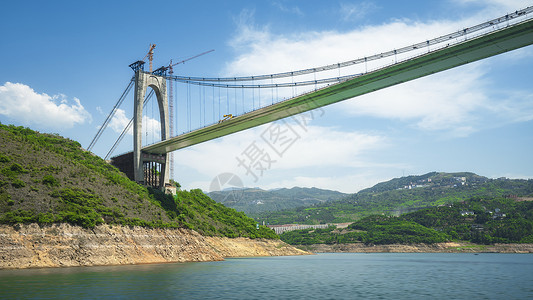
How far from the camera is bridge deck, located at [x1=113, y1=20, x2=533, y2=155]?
138ft

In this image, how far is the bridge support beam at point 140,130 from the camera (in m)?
80.2

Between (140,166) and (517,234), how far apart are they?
390 feet

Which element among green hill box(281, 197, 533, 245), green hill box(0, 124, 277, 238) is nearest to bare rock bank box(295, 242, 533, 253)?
green hill box(281, 197, 533, 245)

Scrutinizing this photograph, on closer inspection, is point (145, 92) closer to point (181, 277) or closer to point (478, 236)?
point (181, 277)

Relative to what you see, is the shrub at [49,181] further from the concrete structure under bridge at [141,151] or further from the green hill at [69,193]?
the concrete structure under bridge at [141,151]

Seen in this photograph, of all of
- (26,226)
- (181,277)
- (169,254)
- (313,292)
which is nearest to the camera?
(313,292)

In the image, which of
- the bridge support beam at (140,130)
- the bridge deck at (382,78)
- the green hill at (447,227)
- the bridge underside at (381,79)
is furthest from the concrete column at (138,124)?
the green hill at (447,227)

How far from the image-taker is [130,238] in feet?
176

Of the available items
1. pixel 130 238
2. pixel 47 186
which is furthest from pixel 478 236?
pixel 47 186

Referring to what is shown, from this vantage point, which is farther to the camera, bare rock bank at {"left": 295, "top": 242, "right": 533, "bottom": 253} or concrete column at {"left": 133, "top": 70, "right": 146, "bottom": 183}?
bare rock bank at {"left": 295, "top": 242, "right": 533, "bottom": 253}

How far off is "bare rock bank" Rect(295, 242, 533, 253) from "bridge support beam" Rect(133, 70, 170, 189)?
307 ft

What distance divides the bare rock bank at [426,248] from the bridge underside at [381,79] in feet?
327

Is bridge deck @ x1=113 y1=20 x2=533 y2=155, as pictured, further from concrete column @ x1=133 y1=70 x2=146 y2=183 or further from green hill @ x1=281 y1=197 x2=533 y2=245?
green hill @ x1=281 y1=197 x2=533 y2=245

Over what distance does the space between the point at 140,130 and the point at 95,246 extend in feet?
120
